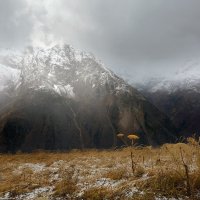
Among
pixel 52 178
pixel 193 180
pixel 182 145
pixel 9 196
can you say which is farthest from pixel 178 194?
pixel 52 178

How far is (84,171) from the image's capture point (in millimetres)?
23000

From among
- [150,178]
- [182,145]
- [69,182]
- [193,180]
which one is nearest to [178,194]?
[193,180]

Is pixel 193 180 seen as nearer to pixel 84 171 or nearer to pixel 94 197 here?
pixel 94 197

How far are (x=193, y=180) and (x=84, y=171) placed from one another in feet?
31.0

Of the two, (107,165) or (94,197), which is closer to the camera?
(94,197)

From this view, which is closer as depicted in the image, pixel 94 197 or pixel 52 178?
pixel 94 197

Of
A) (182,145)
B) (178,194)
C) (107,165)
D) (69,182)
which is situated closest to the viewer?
(178,194)

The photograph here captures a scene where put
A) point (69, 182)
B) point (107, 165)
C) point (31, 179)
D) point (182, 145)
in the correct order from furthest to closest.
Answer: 1. point (107, 165)
2. point (31, 179)
3. point (69, 182)
4. point (182, 145)

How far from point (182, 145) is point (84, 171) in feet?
25.1

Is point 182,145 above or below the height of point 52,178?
above

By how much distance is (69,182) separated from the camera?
62.5 feet

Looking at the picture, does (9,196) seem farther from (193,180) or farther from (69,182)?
(193,180)

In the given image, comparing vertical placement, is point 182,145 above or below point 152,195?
above

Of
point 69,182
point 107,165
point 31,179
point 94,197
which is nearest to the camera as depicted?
point 94,197
